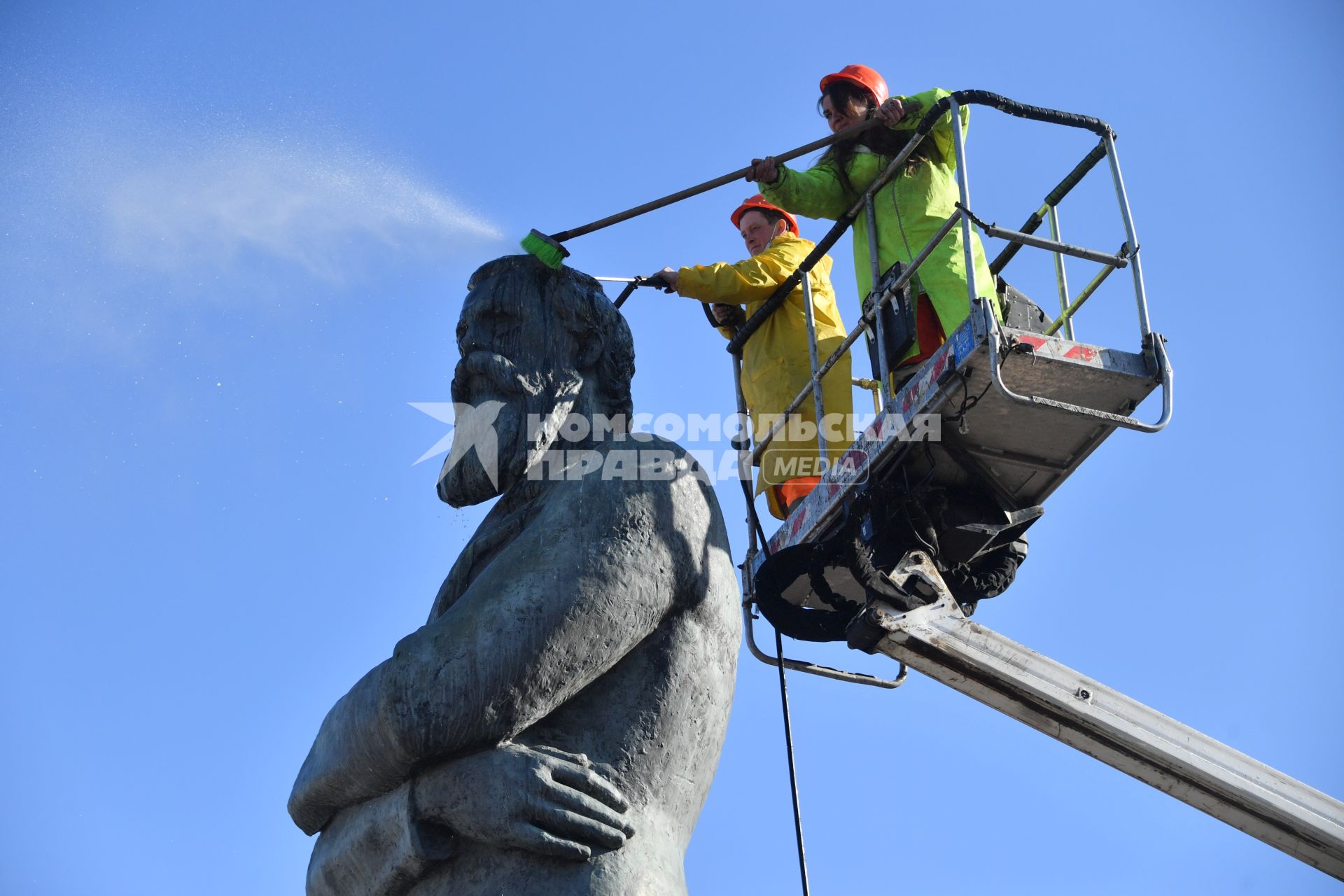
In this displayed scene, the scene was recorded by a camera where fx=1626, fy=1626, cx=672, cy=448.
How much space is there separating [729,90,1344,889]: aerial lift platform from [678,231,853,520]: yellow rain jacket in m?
0.18

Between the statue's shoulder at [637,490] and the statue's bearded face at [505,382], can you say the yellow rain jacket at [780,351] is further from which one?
the statue's shoulder at [637,490]

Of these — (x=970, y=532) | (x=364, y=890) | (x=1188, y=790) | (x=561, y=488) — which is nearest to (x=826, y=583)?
(x=970, y=532)

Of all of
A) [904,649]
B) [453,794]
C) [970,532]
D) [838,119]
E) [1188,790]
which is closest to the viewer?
[453,794]

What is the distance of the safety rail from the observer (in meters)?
7.73

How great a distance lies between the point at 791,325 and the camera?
9.80 m

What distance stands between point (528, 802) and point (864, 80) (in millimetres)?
6332

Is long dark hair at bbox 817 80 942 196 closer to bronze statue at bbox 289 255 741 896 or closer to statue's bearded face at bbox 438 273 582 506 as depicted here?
statue's bearded face at bbox 438 273 582 506

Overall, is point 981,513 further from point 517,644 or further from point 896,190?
point 517,644

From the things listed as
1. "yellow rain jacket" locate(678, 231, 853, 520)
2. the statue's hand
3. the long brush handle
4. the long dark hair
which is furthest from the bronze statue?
the long dark hair

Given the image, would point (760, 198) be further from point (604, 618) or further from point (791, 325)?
point (604, 618)

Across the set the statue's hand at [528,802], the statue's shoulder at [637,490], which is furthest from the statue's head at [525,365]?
the statue's hand at [528,802]

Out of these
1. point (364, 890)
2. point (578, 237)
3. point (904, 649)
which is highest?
point (578, 237)

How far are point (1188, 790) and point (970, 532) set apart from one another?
5.74ft

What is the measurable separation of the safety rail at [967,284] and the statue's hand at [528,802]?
322 centimetres
